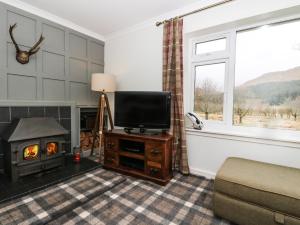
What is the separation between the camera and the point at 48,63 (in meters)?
2.61

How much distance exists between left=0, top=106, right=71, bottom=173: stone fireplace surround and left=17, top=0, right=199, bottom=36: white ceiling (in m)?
1.46

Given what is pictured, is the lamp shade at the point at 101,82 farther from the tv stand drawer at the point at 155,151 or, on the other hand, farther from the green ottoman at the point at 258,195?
the green ottoman at the point at 258,195

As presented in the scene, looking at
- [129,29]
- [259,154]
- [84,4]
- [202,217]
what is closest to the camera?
[202,217]

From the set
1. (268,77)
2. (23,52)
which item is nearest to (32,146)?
(23,52)

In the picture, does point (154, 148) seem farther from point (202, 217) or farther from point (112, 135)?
point (202, 217)

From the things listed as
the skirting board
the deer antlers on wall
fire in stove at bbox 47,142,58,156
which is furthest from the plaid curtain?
the deer antlers on wall

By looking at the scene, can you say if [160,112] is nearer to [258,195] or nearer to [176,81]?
[176,81]

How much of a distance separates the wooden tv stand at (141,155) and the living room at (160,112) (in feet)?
0.05

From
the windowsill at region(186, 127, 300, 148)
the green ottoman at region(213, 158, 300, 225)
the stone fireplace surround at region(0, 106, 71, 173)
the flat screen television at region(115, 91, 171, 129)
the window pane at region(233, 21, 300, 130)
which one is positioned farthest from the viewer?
the flat screen television at region(115, 91, 171, 129)

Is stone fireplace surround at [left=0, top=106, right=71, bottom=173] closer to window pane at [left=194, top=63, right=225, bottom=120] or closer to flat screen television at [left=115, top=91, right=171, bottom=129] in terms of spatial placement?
flat screen television at [left=115, top=91, right=171, bottom=129]

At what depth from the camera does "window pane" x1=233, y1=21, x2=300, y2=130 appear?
1.93 metres

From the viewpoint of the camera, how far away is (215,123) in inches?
95.3

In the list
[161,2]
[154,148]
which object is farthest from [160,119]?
[161,2]

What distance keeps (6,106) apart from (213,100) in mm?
2844
